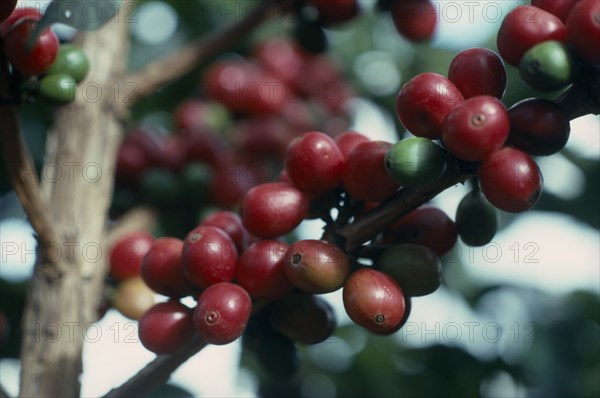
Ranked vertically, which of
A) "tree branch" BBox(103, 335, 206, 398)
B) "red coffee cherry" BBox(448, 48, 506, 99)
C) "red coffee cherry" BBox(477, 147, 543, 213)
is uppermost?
"red coffee cherry" BBox(448, 48, 506, 99)

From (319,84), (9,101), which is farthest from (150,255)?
(319,84)

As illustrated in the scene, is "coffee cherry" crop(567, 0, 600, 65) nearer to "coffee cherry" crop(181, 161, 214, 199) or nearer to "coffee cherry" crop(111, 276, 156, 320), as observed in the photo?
"coffee cherry" crop(111, 276, 156, 320)

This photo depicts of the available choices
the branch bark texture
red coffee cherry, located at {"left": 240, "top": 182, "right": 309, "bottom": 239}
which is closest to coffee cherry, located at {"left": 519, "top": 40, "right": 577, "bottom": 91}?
red coffee cherry, located at {"left": 240, "top": 182, "right": 309, "bottom": 239}

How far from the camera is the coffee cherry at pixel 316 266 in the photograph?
1835mm

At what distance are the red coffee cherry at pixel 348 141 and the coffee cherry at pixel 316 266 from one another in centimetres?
28

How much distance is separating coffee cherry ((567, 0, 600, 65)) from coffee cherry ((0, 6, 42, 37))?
122 cm

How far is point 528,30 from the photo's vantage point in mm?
1751

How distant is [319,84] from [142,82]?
4.56ft

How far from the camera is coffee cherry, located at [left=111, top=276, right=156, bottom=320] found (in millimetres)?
2727

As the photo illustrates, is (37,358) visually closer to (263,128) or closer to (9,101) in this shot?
(9,101)

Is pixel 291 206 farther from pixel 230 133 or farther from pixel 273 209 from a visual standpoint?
pixel 230 133

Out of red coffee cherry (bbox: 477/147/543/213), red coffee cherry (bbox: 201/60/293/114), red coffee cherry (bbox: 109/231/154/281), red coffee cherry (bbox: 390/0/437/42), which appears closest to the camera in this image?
red coffee cherry (bbox: 477/147/543/213)

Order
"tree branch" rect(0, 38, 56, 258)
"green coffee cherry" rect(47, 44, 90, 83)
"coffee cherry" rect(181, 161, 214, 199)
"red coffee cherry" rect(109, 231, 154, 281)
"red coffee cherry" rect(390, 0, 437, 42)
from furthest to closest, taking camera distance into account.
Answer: "coffee cherry" rect(181, 161, 214, 199) → "red coffee cherry" rect(390, 0, 437, 42) → "red coffee cherry" rect(109, 231, 154, 281) → "green coffee cherry" rect(47, 44, 90, 83) → "tree branch" rect(0, 38, 56, 258)

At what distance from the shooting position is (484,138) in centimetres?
169
